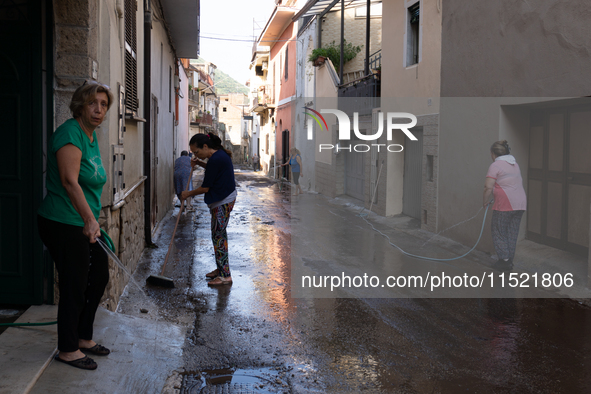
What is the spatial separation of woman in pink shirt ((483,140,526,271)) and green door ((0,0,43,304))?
5810mm

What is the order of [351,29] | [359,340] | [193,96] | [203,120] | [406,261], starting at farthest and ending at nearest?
[203,120] → [193,96] → [351,29] → [406,261] → [359,340]

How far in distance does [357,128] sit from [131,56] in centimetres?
991

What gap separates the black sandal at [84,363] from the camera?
354cm

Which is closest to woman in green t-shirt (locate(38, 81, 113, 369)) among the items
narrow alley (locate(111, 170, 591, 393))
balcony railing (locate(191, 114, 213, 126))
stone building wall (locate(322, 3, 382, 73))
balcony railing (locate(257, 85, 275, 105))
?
narrow alley (locate(111, 170, 591, 393))

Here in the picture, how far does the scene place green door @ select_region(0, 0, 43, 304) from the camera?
4449 mm

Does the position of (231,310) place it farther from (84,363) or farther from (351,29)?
(351,29)

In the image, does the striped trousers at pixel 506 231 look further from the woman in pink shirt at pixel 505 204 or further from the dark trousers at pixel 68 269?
Result: the dark trousers at pixel 68 269

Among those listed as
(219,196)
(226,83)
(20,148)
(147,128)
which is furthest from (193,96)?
(226,83)

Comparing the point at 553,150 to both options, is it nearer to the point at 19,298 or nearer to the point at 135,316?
the point at 135,316

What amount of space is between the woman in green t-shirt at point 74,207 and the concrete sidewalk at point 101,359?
0.14 m

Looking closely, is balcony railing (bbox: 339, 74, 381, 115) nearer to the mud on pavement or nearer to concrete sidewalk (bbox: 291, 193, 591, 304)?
concrete sidewalk (bbox: 291, 193, 591, 304)

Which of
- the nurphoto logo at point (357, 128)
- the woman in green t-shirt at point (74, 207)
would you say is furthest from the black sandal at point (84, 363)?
the nurphoto logo at point (357, 128)

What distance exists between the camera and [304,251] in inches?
349

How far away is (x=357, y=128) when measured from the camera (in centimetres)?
1633
